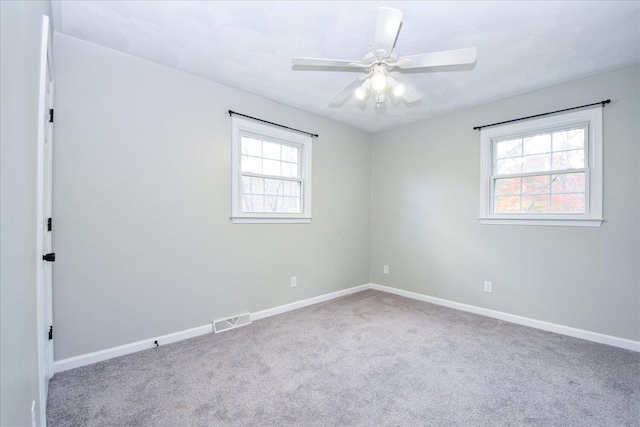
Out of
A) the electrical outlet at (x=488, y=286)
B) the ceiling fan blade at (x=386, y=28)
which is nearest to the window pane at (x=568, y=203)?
the electrical outlet at (x=488, y=286)

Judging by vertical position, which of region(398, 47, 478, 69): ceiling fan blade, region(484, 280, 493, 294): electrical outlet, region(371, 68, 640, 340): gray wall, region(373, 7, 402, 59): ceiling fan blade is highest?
region(373, 7, 402, 59): ceiling fan blade

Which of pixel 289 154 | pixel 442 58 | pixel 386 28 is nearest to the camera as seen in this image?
pixel 386 28

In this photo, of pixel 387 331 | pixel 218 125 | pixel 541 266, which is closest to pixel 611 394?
pixel 541 266

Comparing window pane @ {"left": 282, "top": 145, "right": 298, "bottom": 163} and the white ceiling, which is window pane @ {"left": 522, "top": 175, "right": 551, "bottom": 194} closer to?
the white ceiling

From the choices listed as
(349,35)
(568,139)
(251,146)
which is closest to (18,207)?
(349,35)

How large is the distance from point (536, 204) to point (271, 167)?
120 inches

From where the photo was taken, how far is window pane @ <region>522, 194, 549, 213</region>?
3078mm

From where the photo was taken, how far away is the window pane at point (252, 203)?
3.22 meters

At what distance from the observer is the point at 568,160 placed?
295cm

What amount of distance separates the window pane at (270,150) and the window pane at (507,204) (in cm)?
273

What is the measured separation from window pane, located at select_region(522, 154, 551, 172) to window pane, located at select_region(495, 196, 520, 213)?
1.13 feet

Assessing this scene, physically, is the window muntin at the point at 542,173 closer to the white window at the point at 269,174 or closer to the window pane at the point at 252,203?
the white window at the point at 269,174

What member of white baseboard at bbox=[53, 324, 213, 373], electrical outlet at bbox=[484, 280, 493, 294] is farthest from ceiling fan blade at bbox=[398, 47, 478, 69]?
white baseboard at bbox=[53, 324, 213, 373]

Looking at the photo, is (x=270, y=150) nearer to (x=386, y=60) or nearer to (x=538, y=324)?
(x=386, y=60)
